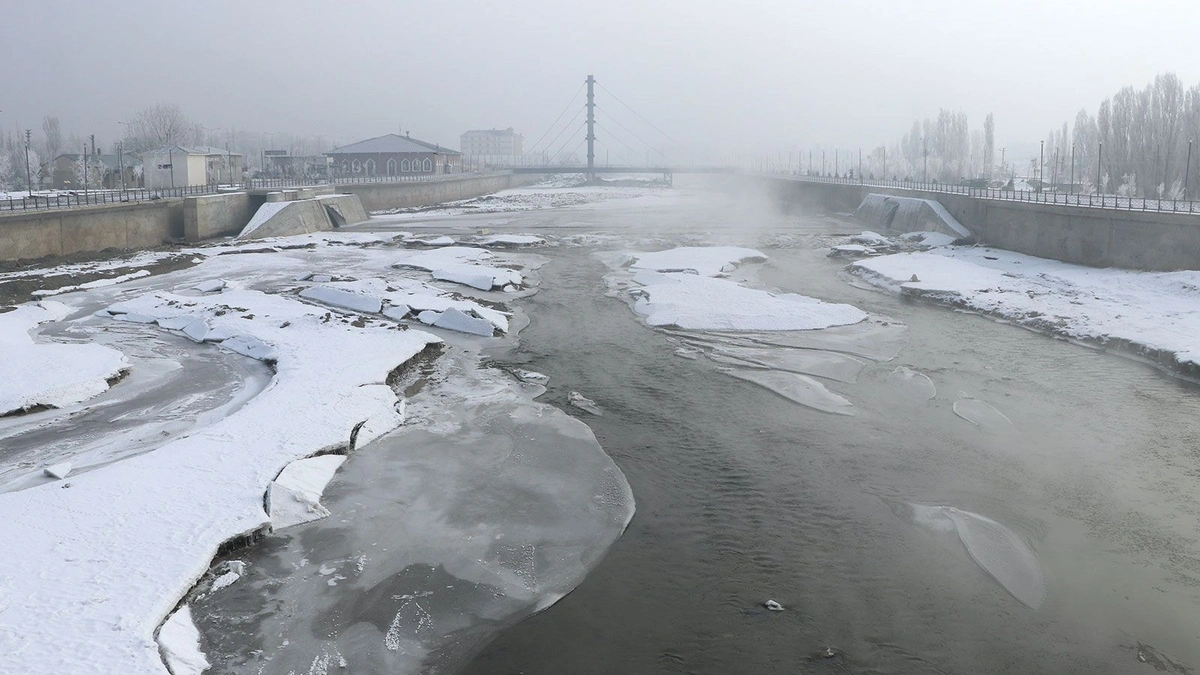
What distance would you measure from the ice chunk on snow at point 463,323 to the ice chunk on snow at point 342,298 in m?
2.48

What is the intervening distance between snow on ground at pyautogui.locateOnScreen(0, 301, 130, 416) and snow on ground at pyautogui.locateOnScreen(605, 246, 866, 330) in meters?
13.2

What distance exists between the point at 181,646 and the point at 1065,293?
27.7 m

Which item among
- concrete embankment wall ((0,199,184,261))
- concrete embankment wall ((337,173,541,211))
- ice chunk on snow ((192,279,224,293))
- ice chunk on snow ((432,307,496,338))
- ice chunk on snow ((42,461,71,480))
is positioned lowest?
ice chunk on snow ((42,461,71,480))

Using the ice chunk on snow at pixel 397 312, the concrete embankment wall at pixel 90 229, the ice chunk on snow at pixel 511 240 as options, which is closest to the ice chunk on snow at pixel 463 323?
the ice chunk on snow at pixel 397 312

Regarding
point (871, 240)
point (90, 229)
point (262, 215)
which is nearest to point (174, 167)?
point (262, 215)

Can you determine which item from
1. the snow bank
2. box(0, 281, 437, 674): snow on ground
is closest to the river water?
box(0, 281, 437, 674): snow on ground

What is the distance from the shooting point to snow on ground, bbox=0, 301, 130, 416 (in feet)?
A: 56.4

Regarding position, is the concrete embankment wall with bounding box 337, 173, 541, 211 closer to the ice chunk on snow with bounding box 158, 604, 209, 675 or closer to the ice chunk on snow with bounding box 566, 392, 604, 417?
the ice chunk on snow with bounding box 566, 392, 604, 417

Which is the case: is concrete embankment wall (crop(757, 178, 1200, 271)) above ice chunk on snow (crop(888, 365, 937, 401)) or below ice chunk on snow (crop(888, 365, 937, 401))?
above

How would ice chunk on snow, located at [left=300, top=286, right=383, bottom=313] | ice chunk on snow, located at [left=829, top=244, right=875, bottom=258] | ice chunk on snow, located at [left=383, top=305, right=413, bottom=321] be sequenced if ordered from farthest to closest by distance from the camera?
ice chunk on snow, located at [left=829, top=244, right=875, bottom=258] < ice chunk on snow, located at [left=300, top=286, right=383, bottom=313] < ice chunk on snow, located at [left=383, top=305, right=413, bottom=321]

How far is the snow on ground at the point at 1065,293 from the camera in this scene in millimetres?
23141

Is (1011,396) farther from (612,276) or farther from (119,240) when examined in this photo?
(119,240)

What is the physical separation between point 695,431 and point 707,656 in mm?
7003

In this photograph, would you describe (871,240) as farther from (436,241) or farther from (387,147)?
(387,147)
